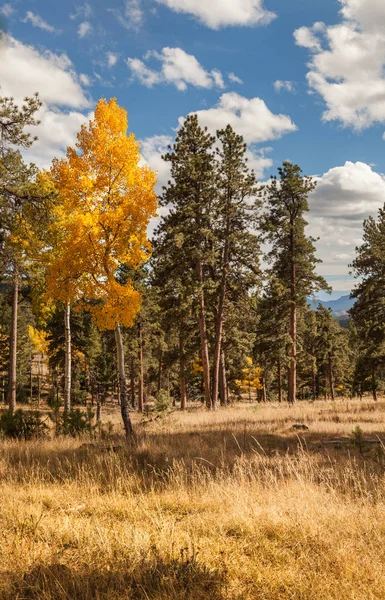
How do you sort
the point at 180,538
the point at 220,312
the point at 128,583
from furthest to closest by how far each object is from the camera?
1. the point at 220,312
2. the point at 180,538
3. the point at 128,583

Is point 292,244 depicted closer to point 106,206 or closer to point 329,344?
point 106,206

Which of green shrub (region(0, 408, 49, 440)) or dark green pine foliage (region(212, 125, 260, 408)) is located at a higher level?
dark green pine foliage (region(212, 125, 260, 408))

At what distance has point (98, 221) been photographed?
9805 mm

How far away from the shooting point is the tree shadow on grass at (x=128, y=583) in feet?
9.46

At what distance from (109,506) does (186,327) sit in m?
17.6

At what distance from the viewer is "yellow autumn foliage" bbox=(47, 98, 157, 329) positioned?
31.6 feet

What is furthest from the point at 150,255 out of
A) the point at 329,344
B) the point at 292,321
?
the point at 329,344

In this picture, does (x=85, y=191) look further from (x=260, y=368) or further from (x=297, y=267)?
(x=260, y=368)

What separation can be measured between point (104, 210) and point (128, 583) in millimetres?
8770

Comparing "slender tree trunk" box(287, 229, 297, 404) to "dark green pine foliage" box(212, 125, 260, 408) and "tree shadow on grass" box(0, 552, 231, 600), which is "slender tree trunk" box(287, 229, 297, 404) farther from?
"tree shadow on grass" box(0, 552, 231, 600)

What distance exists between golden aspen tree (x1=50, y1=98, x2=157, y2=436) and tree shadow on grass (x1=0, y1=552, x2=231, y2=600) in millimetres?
6982

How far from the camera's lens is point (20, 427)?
10.2 m

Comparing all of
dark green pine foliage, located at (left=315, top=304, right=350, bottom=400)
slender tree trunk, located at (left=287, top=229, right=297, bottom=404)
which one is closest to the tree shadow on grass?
slender tree trunk, located at (left=287, top=229, right=297, bottom=404)

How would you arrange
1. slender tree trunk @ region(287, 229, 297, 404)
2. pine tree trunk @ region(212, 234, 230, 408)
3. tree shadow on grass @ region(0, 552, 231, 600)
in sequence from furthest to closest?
slender tree trunk @ region(287, 229, 297, 404) → pine tree trunk @ region(212, 234, 230, 408) → tree shadow on grass @ region(0, 552, 231, 600)
